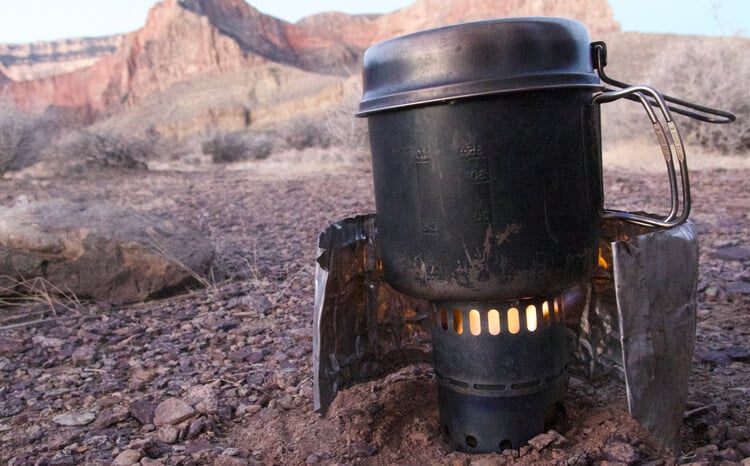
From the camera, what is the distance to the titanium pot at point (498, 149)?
66.8 inches

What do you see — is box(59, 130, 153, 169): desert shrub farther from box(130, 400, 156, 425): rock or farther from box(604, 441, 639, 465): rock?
box(604, 441, 639, 465): rock

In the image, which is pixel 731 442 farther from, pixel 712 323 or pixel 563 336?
pixel 712 323

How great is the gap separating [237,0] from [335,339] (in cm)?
5351

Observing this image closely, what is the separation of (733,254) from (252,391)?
3.41 metres

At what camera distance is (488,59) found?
1685 mm

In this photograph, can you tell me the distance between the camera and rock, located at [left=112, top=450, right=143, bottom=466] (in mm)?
2111

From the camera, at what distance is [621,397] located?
94.4 inches

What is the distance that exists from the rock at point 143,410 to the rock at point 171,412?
0.08 ft

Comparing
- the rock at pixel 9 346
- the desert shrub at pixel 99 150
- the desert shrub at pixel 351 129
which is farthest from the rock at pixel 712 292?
the desert shrub at pixel 99 150

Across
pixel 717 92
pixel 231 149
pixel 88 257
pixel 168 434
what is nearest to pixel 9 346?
pixel 88 257

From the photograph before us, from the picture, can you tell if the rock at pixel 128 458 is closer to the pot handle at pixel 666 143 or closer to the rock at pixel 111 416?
the rock at pixel 111 416

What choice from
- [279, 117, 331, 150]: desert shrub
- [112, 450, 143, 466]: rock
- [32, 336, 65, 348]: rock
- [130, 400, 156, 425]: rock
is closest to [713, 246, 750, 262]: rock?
[130, 400, 156, 425]: rock

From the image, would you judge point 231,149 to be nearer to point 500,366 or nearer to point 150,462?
point 150,462

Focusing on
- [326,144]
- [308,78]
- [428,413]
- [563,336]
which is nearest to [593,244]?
[563,336]
